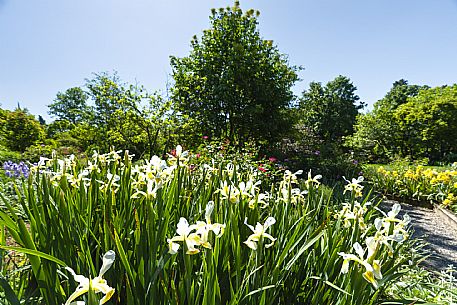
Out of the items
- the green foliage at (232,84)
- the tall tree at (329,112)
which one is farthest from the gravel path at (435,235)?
the tall tree at (329,112)

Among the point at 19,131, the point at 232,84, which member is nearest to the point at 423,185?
the point at 232,84

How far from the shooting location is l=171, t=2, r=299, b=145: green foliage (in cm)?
765

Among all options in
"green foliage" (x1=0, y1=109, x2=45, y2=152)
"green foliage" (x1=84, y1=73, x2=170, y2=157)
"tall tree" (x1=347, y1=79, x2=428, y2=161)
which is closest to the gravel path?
"green foliage" (x1=84, y1=73, x2=170, y2=157)

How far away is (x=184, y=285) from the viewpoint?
0.84m

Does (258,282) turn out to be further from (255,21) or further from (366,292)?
(255,21)

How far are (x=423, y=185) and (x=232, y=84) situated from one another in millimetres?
5556

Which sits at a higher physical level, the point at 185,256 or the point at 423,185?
the point at 185,256

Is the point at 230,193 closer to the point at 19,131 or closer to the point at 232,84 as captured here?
the point at 232,84

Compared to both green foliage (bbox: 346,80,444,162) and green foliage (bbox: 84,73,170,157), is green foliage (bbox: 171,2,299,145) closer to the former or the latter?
green foliage (bbox: 84,73,170,157)

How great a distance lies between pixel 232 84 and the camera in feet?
25.0

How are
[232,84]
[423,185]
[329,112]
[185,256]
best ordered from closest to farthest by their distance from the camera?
[185,256] < [423,185] < [232,84] < [329,112]

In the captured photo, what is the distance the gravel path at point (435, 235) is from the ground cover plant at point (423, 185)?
0.35m

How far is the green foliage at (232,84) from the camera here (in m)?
7.65

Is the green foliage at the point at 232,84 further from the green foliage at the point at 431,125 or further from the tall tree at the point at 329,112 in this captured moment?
the tall tree at the point at 329,112
